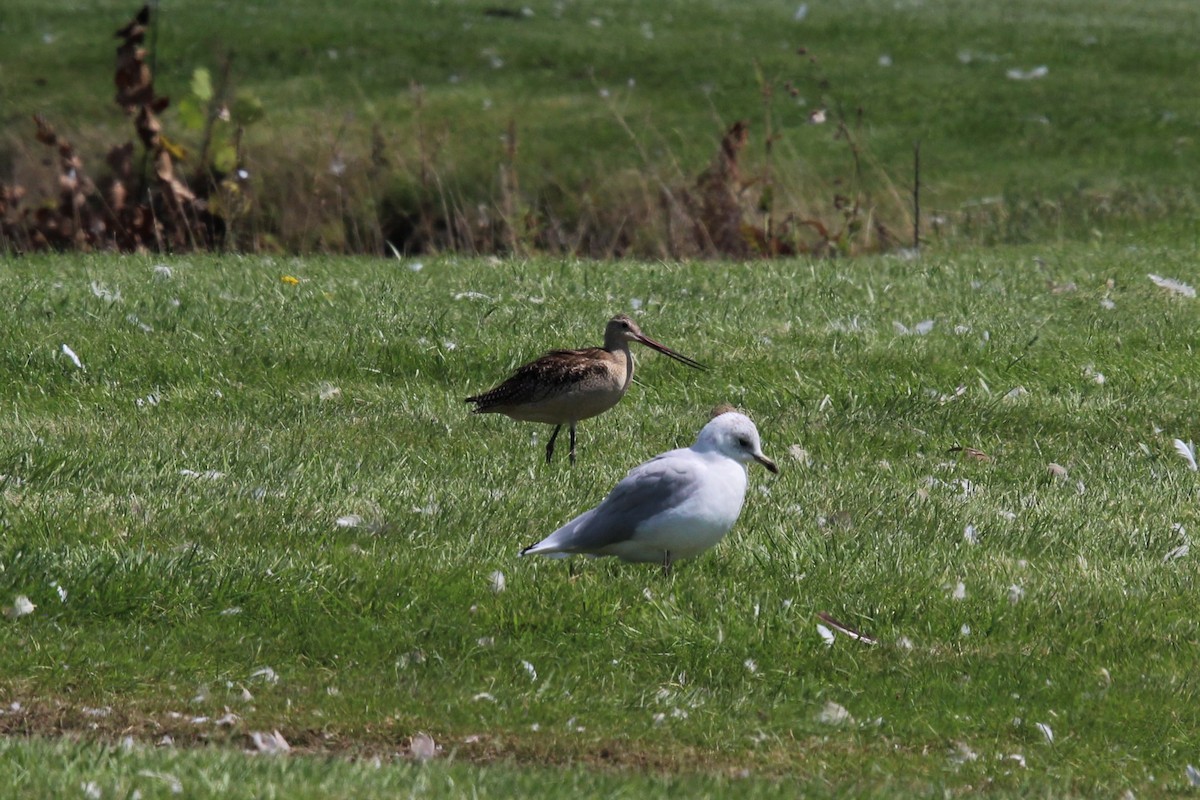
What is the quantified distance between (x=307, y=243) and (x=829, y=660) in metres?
12.1

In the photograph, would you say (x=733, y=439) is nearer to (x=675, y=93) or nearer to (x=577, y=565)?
(x=577, y=565)

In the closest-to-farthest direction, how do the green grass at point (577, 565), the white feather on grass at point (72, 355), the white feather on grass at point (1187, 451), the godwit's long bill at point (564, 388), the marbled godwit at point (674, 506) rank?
1. the green grass at point (577, 565)
2. the marbled godwit at point (674, 506)
3. the godwit's long bill at point (564, 388)
4. the white feather on grass at point (1187, 451)
5. the white feather on grass at point (72, 355)

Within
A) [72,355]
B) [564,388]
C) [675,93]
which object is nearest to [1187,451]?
[564,388]

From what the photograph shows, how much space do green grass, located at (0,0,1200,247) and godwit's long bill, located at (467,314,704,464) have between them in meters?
8.60

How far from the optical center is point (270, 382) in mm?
10383

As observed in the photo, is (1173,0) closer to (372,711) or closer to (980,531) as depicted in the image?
(980,531)

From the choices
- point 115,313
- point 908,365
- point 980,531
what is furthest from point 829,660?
point 115,313

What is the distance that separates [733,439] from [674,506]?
470mm

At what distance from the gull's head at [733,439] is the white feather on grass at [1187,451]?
409 centimetres

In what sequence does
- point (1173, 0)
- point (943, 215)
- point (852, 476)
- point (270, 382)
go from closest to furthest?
point (852, 476), point (270, 382), point (943, 215), point (1173, 0)

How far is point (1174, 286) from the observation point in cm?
1360

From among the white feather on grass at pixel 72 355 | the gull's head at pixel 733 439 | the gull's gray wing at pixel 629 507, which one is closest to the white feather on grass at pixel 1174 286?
the gull's head at pixel 733 439

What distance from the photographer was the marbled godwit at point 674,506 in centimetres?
640

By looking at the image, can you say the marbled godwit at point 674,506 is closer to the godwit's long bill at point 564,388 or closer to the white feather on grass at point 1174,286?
the godwit's long bill at point 564,388
